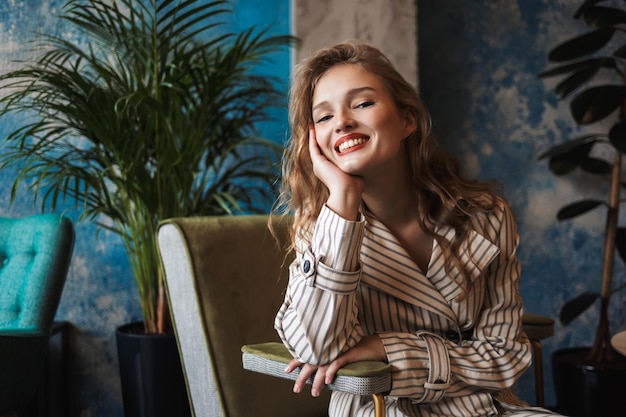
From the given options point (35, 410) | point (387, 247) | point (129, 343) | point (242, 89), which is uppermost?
point (242, 89)

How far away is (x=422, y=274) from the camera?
1.58 meters

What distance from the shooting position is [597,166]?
3.10m

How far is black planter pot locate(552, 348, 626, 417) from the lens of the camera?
2775 mm

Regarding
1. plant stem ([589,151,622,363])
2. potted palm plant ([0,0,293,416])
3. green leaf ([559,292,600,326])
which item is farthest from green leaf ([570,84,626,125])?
potted palm plant ([0,0,293,416])

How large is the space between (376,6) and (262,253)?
62.6 inches

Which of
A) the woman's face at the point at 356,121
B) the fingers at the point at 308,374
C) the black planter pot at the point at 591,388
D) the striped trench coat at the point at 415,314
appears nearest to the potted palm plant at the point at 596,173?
the black planter pot at the point at 591,388

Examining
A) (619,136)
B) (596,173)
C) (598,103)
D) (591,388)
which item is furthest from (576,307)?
(598,103)

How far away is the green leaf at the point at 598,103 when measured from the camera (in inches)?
110

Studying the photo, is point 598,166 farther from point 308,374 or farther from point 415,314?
point 308,374

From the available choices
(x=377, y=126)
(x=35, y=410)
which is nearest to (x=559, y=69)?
(x=377, y=126)

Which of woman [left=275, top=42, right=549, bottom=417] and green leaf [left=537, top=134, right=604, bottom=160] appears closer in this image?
woman [left=275, top=42, right=549, bottom=417]

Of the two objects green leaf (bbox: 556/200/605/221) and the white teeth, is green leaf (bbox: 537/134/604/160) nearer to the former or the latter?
green leaf (bbox: 556/200/605/221)

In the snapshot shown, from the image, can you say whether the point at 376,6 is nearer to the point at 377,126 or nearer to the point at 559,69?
the point at 559,69

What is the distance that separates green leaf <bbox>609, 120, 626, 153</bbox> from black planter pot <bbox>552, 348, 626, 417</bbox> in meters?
0.90
